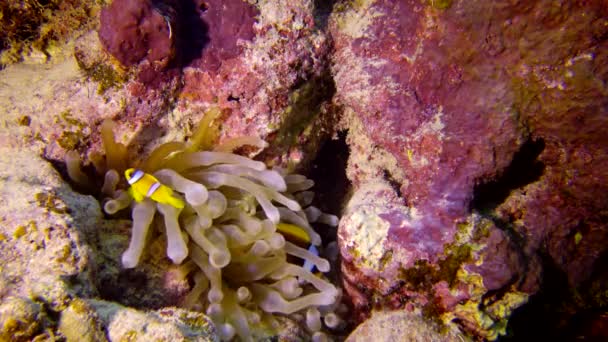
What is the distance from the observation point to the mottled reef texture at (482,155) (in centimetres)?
204

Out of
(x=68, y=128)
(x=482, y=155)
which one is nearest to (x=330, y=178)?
(x=482, y=155)

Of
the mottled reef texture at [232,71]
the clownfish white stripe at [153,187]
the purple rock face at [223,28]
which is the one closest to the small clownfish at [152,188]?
the clownfish white stripe at [153,187]

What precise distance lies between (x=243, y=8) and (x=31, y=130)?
5.57 feet

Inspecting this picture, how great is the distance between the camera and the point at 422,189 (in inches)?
92.8

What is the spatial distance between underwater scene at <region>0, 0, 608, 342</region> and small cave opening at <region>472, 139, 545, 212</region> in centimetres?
1

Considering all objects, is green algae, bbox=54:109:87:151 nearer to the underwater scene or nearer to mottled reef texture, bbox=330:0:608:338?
the underwater scene

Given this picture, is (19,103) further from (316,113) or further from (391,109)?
(391,109)

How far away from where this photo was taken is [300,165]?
3100mm

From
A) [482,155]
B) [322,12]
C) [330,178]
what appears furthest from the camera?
[330,178]

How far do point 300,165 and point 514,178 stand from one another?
1.52 metres

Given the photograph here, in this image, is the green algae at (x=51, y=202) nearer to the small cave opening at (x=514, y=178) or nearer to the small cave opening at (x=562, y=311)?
the small cave opening at (x=514, y=178)

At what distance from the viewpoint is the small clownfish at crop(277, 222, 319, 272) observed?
2771 mm

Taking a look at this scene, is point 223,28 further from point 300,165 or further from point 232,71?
point 300,165

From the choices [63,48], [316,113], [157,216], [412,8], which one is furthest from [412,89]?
[63,48]
